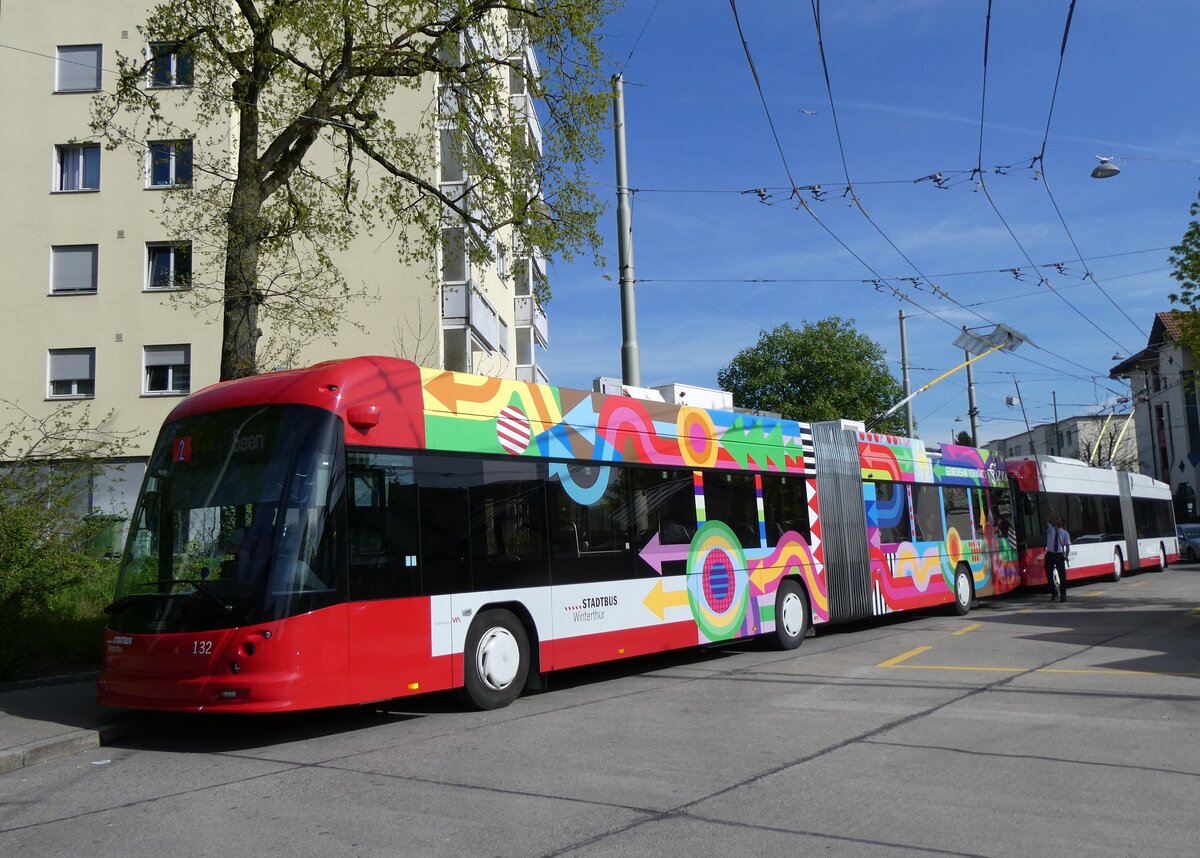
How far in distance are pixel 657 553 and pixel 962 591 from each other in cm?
1021

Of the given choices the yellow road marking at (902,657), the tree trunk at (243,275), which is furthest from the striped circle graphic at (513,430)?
the yellow road marking at (902,657)

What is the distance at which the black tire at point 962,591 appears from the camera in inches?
794

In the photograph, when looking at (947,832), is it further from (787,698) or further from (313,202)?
(313,202)

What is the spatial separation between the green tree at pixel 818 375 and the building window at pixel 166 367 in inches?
960

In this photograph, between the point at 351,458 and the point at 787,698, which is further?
the point at 787,698

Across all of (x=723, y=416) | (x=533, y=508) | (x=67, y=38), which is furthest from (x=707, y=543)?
(x=67, y=38)

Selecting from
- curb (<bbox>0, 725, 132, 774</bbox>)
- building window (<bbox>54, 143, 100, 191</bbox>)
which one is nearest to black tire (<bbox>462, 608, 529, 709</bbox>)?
curb (<bbox>0, 725, 132, 774</bbox>)

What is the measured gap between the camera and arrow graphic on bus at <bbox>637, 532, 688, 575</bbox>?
12219 millimetres

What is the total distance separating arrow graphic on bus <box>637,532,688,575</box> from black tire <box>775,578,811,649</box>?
8.32ft

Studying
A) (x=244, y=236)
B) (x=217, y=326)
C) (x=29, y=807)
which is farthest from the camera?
(x=217, y=326)

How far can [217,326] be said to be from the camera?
30.4 m

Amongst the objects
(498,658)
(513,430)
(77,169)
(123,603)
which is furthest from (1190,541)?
(123,603)

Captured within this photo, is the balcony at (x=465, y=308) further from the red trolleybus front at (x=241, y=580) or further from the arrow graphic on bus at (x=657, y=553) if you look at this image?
the red trolleybus front at (x=241, y=580)

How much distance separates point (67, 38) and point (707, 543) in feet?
90.2
